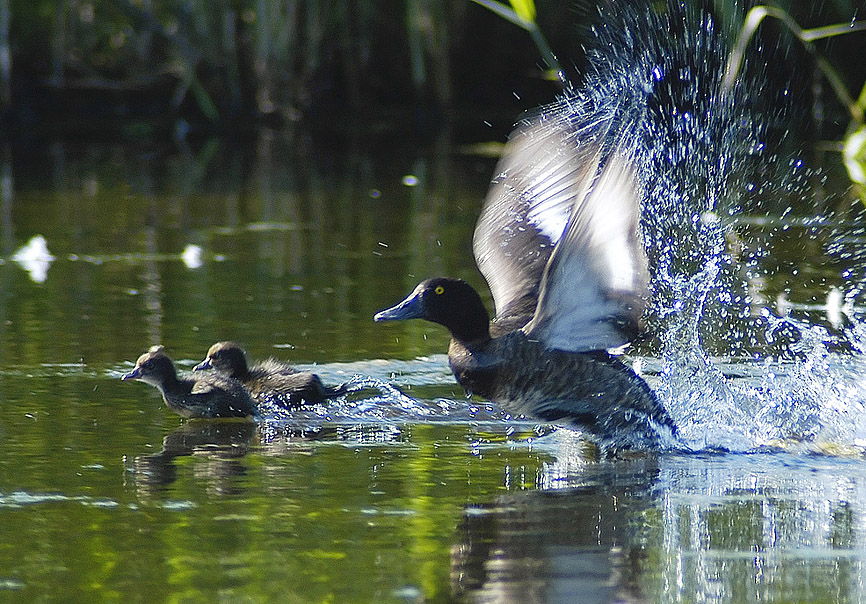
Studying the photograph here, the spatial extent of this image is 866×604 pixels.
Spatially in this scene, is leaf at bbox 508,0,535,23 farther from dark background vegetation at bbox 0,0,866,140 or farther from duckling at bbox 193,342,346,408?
dark background vegetation at bbox 0,0,866,140

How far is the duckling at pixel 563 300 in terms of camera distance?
16.4 ft

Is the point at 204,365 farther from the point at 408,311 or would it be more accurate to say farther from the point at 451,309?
the point at 451,309

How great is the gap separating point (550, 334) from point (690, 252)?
157 inches

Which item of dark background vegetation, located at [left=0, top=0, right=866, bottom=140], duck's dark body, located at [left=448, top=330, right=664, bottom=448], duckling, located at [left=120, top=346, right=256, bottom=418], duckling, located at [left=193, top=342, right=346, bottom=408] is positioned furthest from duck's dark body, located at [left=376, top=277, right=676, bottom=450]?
dark background vegetation, located at [left=0, top=0, right=866, bottom=140]

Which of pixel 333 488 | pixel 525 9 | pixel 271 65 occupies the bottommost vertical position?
pixel 333 488

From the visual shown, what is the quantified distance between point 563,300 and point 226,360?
62.2 inches

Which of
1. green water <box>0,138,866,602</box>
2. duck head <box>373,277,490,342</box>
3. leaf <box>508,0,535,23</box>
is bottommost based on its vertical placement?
green water <box>0,138,866,602</box>

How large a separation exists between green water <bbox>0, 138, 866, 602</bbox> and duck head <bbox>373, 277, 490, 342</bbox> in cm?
35

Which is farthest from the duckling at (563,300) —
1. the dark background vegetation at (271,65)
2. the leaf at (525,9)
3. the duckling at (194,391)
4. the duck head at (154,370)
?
the dark background vegetation at (271,65)

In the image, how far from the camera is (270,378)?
6.00 metres

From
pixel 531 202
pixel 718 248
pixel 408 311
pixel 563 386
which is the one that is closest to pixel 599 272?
pixel 563 386

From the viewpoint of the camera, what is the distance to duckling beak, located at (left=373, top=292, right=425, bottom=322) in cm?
579

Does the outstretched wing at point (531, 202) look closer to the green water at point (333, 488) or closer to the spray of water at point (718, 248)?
the spray of water at point (718, 248)

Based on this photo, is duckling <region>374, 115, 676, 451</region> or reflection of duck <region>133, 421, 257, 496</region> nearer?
reflection of duck <region>133, 421, 257, 496</region>
